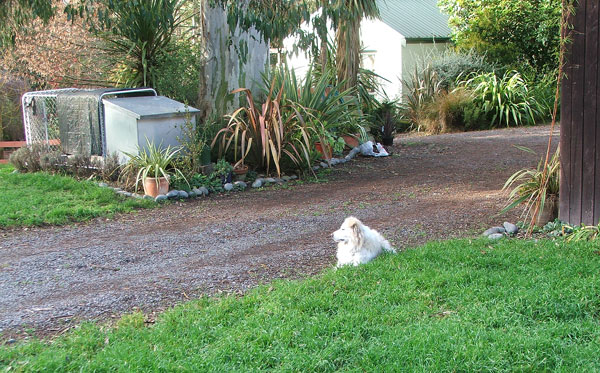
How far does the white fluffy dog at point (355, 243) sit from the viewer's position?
5.07m

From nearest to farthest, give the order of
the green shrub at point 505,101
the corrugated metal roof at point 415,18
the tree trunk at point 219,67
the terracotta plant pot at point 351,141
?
the tree trunk at point 219,67 < the terracotta plant pot at point 351,141 < the green shrub at point 505,101 < the corrugated metal roof at point 415,18

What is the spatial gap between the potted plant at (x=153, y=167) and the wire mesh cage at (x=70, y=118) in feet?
3.09

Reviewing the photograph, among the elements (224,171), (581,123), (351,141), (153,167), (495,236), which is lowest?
(495,236)

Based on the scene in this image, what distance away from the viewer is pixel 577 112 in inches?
235

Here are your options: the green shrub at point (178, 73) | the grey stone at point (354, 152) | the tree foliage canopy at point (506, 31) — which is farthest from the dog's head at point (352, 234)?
the tree foliage canopy at point (506, 31)

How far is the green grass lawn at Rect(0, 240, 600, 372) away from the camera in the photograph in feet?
11.0

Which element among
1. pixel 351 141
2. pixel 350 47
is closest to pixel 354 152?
pixel 351 141

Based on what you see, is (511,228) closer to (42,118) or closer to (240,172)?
(240,172)

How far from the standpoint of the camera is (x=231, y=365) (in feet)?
11.1

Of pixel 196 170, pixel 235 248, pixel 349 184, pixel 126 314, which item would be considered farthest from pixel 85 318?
pixel 349 184

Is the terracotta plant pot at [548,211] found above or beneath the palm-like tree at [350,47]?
beneath

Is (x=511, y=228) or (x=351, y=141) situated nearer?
(x=511, y=228)

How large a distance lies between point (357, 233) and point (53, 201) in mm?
4899

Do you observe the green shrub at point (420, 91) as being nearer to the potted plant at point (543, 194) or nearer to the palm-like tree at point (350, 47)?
the palm-like tree at point (350, 47)
